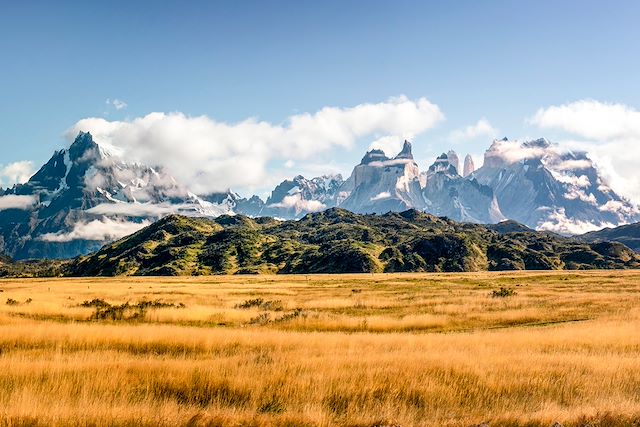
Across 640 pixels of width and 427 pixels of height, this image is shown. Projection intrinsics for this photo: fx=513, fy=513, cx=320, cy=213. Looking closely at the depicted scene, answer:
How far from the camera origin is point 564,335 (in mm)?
28531

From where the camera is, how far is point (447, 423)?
12.3 meters

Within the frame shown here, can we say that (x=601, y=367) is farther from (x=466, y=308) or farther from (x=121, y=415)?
(x=466, y=308)

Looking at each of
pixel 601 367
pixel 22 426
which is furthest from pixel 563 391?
pixel 22 426

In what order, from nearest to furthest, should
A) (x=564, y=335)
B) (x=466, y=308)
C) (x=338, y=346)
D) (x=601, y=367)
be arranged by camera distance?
1. (x=601, y=367)
2. (x=338, y=346)
3. (x=564, y=335)
4. (x=466, y=308)

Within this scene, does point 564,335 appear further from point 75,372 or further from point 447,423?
point 75,372

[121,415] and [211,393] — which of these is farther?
[211,393]

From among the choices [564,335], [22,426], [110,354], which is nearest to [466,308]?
[564,335]

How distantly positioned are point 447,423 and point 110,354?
49.9 ft

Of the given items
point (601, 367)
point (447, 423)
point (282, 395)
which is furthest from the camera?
point (601, 367)

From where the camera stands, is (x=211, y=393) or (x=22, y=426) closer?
(x=22, y=426)

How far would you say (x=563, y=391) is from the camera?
53.2 ft

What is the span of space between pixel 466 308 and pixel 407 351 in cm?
2697

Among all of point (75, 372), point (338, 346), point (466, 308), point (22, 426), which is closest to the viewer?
point (22, 426)

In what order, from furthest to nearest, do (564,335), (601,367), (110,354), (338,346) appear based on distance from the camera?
(564,335)
(338,346)
(110,354)
(601,367)
